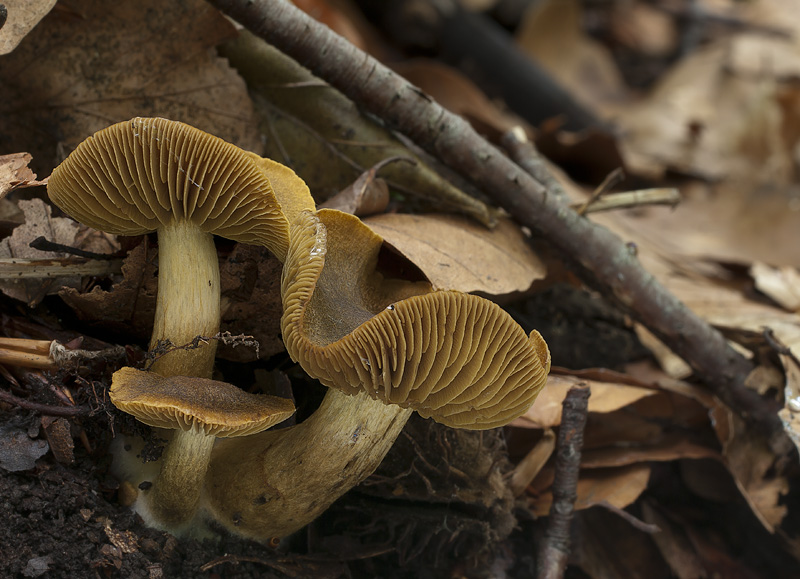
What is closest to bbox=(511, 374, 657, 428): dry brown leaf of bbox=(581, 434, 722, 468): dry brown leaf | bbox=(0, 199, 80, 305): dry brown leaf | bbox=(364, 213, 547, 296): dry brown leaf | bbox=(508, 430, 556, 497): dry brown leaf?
bbox=(508, 430, 556, 497): dry brown leaf

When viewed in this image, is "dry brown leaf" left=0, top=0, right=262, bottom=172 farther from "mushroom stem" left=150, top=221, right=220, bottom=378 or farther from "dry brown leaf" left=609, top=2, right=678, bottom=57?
"dry brown leaf" left=609, top=2, right=678, bottom=57

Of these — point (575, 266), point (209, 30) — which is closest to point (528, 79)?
point (575, 266)

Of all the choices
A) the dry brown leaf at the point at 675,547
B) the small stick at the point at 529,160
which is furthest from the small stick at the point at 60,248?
the dry brown leaf at the point at 675,547

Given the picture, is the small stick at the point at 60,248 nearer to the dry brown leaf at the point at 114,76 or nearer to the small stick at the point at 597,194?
the dry brown leaf at the point at 114,76

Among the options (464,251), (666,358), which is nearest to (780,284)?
(666,358)

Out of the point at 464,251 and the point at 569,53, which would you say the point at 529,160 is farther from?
the point at 569,53

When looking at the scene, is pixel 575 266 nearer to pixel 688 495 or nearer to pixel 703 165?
pixel 688 495
